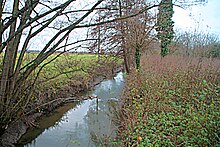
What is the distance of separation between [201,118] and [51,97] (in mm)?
5100

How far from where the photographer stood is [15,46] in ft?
15.3

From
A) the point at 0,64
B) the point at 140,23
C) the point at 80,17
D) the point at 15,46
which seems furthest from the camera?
the point at 140,23

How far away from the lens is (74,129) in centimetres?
575

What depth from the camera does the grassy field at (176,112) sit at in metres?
2.83

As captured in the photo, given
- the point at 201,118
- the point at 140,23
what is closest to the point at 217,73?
the point at 201,118

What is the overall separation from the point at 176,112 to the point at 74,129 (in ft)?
10.1

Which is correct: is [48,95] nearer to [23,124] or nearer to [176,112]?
[23,124]

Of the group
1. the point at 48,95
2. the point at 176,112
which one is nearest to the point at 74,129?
the point at 48,95

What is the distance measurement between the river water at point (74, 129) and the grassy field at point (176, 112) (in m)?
0.69

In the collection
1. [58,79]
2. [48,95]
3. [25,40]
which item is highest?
[25,40]

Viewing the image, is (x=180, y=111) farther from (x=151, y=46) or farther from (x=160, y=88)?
(x=151, y=46)

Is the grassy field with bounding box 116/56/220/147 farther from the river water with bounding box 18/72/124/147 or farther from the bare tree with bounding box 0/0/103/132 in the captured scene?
the bare tree with bounding box 0/0/103/132

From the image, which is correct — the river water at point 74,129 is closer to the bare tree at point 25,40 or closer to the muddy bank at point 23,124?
the muddy bank at point 23,124

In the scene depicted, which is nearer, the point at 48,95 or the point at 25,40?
the point at 25,40
